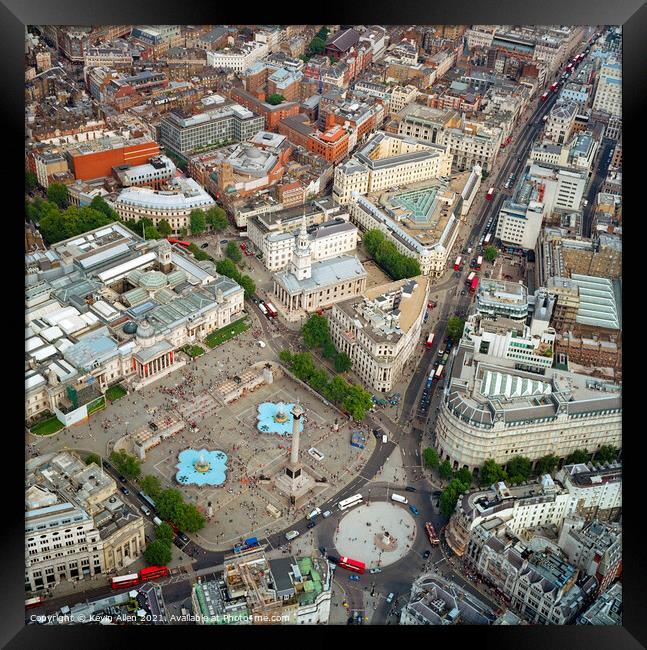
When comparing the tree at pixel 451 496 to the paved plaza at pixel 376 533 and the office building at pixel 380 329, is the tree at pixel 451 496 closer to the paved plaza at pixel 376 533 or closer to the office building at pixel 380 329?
the paved plaza at pixel 376 533

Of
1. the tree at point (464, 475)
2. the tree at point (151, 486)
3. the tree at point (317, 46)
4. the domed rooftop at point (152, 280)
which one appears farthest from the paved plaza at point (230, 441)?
the tree at point (317, 46)

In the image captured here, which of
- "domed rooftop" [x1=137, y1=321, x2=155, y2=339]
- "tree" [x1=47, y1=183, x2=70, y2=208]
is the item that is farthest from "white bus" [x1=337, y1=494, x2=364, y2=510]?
"tree" [x1=47, y1=183, x2=70, y2=208]

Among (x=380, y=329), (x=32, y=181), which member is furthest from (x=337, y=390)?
(x=32, y=181)

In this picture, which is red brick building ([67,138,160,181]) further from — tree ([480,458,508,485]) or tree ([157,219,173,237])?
tree ([480,458,508,485])

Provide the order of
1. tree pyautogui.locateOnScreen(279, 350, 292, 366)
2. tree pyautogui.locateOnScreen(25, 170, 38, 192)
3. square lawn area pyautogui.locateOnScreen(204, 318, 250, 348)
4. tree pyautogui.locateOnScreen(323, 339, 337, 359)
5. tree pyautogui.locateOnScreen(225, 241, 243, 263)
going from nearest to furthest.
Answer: tree pyautogui.locateOnScreen(279, 350, 292, 366)
tree pyautogui.locateOnScreen(323, 339, 337, 359)
square lawn area pyautogui.locateOnScreen(204, 318, 250, 348)
tree pyautogui.locateOnScreen(225, 241, 243, 263)
tree pyautogui.locateOnScreen(25, 170, 38, 192)

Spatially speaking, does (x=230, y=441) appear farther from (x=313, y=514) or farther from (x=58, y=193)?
(x=58, y=193)

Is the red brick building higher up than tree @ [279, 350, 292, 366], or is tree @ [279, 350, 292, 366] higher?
the red brick building
